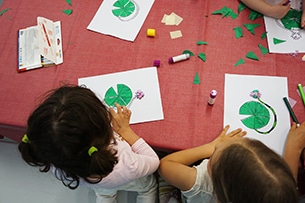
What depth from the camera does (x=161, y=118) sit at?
1.02 meters

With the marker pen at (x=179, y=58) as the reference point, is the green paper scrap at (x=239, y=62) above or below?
below

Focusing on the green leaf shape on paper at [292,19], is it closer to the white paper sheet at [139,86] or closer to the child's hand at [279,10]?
the child's hand at [279,10]

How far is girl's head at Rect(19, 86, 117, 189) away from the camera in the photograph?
75 cm

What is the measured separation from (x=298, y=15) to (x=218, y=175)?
0.81 m

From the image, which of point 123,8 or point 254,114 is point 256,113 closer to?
point 254,114

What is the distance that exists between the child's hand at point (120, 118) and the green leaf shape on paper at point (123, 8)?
42cm

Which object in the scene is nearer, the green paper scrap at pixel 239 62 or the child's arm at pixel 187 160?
the child's arm at pixel 187 160

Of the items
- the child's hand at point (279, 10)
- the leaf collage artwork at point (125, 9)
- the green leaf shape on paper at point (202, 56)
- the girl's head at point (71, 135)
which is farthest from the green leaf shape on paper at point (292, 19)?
the girl's head at point (71, 135)

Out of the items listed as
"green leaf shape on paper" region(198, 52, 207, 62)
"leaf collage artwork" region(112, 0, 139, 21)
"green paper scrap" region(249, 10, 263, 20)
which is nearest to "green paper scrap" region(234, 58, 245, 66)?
"green leaf shape on paper" region(198, 52, 207, 62)

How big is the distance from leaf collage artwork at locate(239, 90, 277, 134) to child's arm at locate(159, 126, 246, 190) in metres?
0.05

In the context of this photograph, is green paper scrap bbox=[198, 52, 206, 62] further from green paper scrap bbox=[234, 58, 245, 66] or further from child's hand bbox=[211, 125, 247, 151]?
child's hand bbox=[211, 125, 247, 151]

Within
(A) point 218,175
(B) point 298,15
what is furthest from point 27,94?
(B) point 298,15

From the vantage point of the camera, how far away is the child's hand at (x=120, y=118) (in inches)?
39.9

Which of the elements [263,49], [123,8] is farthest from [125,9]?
[263,49]
